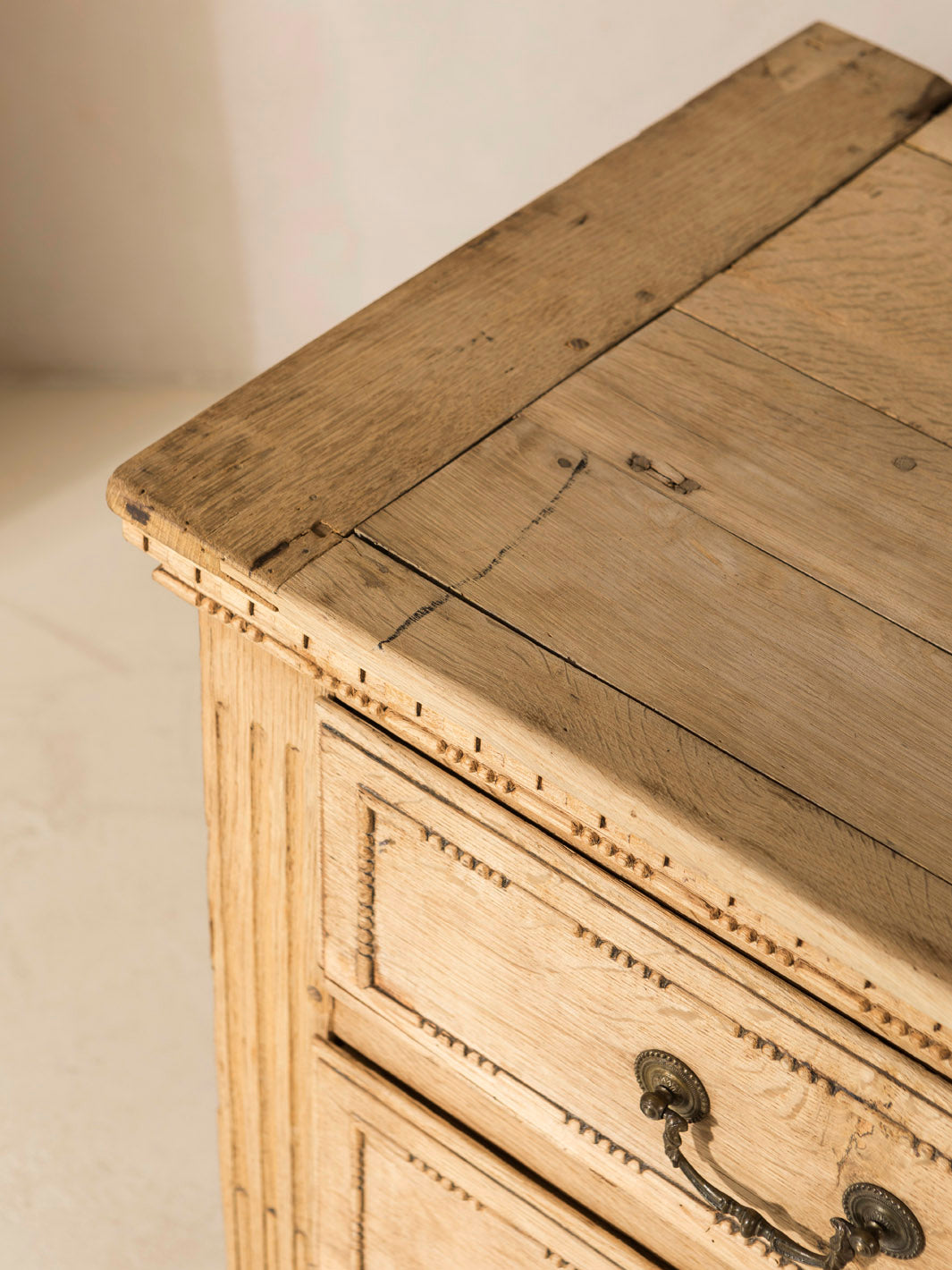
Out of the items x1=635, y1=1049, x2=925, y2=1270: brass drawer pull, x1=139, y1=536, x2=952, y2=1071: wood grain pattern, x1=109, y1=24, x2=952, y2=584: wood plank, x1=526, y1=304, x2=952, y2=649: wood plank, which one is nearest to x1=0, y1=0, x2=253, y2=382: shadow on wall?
x1=109, y1=24, x2=952, y2=584: wood plank

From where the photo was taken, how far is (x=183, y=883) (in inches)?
54.3

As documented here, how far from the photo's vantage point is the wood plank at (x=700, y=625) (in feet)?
1.61

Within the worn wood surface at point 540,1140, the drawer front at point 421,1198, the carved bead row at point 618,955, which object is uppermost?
the carved bead row at point 618,955

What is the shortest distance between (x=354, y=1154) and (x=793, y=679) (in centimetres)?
40

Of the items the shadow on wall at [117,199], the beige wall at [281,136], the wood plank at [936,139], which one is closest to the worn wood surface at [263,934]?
the wood plank at [936,139]

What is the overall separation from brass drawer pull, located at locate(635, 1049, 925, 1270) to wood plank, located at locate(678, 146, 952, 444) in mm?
315

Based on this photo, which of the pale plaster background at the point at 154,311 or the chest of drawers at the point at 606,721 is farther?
the pale plaster background at the point at 154,311

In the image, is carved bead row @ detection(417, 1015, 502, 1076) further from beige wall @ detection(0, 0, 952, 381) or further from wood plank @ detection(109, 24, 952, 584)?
beige wall @ detection(0, 0, 952, 381)

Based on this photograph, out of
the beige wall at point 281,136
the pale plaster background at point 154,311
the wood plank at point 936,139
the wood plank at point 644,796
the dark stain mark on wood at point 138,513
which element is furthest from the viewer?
the beige wall at point 281,136

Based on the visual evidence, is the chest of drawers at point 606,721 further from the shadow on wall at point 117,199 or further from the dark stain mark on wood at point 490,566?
the shadow on wall at point 117,199

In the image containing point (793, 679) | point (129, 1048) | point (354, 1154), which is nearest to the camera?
point (793, 679)

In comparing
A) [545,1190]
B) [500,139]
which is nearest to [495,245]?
[545,1190]

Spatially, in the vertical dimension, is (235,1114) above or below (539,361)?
below

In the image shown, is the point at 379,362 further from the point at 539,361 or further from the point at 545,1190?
the point at 545,1190
